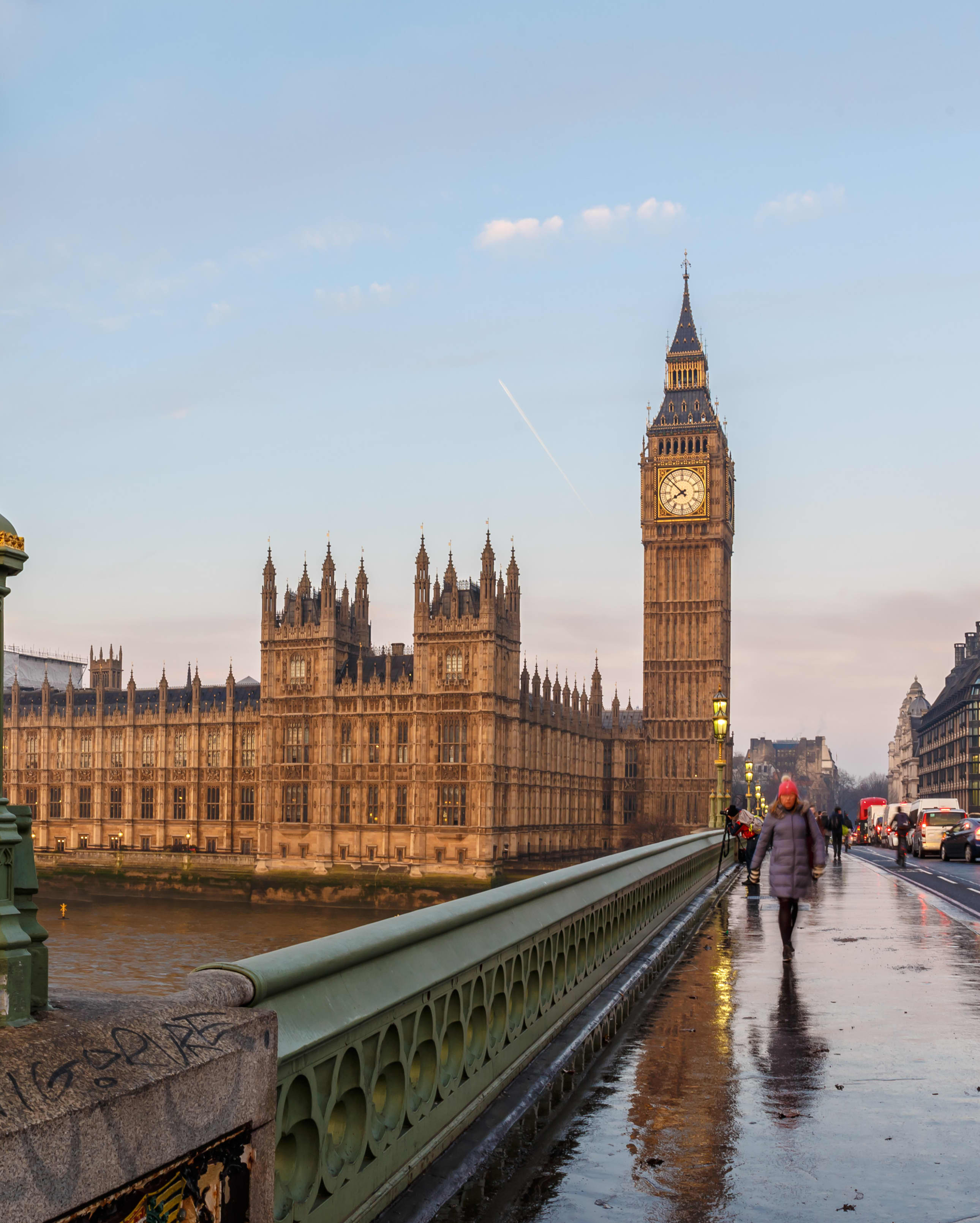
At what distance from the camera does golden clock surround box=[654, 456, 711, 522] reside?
131 metres

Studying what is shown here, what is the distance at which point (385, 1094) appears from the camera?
5.15 m

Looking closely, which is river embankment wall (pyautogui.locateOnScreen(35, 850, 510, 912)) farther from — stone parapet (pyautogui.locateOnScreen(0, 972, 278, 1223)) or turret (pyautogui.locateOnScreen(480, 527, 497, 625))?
stone parapet (pyautogui.locateOnScreen(0, 972, 278, 1223))

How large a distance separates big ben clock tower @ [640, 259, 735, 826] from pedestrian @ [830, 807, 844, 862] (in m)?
87.5

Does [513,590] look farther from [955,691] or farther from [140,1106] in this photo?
[140,1106]

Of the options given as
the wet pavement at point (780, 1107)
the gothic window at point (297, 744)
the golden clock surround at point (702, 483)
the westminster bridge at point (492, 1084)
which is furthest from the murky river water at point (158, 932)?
the golden clock surround at point (702, 483)

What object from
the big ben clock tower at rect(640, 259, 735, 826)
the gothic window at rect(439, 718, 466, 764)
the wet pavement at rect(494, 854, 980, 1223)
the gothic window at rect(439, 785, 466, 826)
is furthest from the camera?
the big ben clock tower at rect(640, 259, 735, 826)

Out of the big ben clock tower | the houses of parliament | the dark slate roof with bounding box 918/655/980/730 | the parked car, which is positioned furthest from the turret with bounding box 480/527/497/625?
the dark slate roof with bounding box 918/655/980/730

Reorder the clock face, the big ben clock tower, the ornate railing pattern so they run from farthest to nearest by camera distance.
Result: the clock face, the big ben clock tower, the ornate railing pattern

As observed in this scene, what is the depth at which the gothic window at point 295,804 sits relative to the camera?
98.0 m

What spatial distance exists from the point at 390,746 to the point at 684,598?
4659cm

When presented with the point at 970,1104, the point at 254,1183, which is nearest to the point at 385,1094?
the point at 254,1183

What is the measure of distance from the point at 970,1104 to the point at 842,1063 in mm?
1194

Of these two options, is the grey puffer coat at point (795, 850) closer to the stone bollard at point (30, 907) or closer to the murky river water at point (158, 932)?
the stone bollard at point (30, 907)

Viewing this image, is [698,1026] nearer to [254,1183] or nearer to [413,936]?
[413,936]
